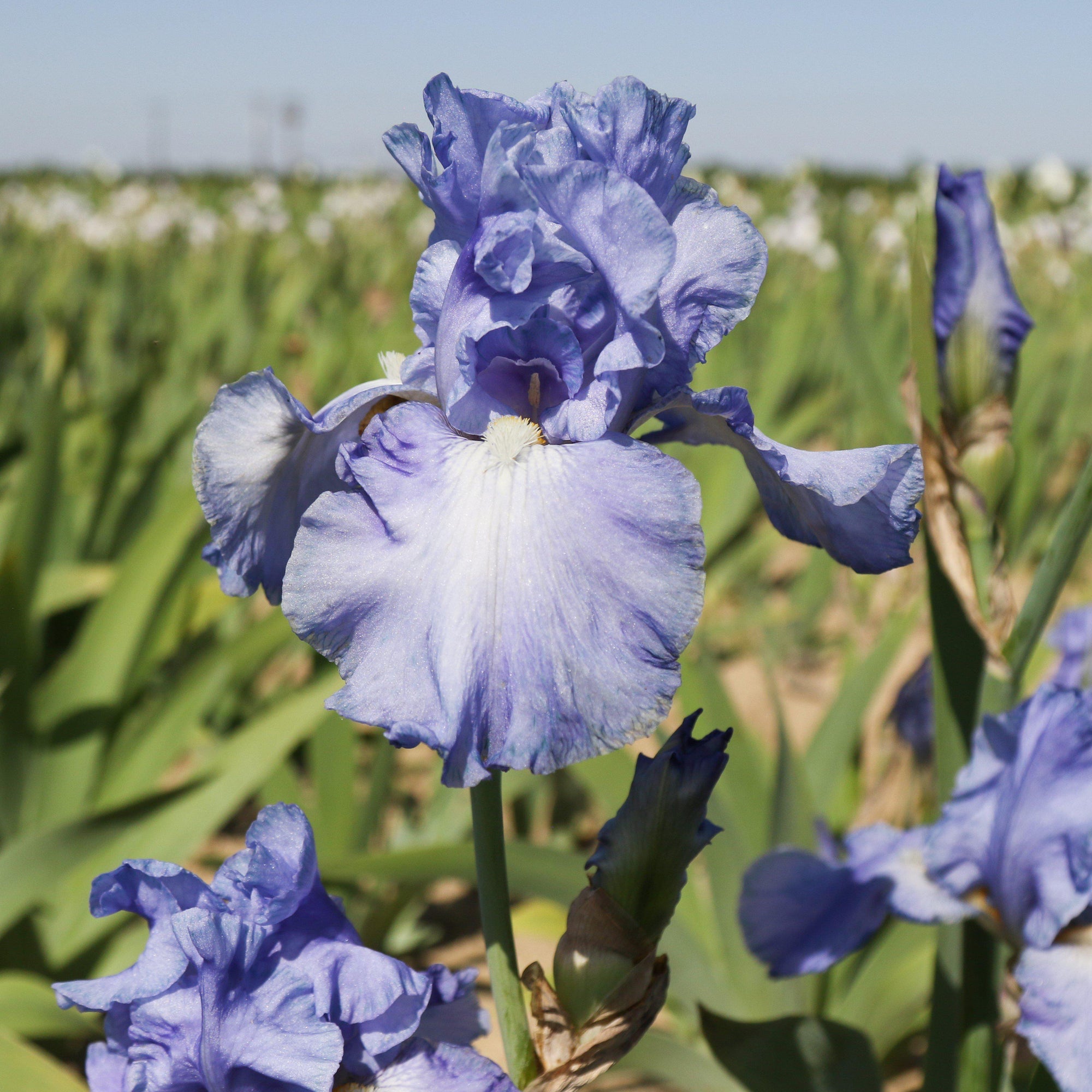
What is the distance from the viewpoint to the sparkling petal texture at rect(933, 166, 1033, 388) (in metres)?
0.80

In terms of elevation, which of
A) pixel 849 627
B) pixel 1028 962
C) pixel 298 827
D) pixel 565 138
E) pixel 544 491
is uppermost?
pixel 565 138

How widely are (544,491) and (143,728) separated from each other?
1.42 m

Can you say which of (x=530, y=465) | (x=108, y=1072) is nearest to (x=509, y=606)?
(x=530, y=465)

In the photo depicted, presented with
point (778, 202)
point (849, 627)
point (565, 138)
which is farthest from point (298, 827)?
point (778, 202)

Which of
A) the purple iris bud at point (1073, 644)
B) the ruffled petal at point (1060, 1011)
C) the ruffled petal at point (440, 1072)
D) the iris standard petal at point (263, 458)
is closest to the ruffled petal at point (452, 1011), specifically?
the ruffled petal at point (440, 1072)

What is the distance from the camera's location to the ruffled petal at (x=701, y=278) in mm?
547

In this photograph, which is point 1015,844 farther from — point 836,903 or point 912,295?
point 912,295

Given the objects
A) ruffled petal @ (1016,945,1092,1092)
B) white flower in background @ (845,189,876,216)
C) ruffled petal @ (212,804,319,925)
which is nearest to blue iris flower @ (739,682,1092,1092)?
ruffled petal @ (1016,945,1092,1092)

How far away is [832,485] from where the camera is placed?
0.51 metres

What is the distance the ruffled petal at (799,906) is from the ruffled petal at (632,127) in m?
0.54

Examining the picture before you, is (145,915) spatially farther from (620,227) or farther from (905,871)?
(905,871)

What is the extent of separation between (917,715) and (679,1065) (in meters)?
0.46

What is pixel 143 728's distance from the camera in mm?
1714

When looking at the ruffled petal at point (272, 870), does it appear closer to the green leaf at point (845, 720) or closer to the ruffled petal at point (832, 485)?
the ruffled petal at point (832, 485)
